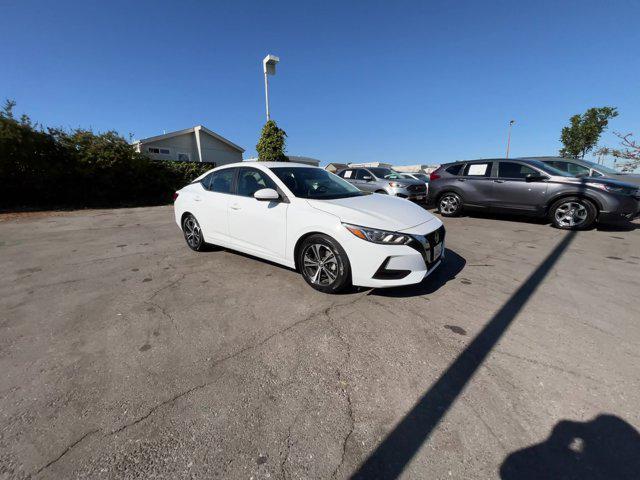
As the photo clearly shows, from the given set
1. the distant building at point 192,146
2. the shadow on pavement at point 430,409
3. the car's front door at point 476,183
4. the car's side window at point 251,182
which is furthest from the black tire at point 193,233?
the distant building at point 192,146

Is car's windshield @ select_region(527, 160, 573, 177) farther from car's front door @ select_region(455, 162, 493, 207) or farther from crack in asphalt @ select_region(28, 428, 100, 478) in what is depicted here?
crack in asphalt @ select_region(28, 428, 100, 478)

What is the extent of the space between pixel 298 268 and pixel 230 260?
5.34 ft

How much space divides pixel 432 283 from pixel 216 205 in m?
3.32

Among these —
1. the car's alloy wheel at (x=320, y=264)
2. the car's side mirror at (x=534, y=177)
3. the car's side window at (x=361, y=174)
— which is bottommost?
the car's alloy wheel at (x=320, y=264)

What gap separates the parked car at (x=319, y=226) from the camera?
3.10m

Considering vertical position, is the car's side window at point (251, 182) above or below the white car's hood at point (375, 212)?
above

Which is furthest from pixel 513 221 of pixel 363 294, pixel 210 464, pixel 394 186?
pixel 210 464

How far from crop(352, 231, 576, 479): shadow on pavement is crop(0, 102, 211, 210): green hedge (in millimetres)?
15176

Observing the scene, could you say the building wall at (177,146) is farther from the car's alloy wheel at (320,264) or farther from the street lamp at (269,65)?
the car's alloy wheel at (320,264)

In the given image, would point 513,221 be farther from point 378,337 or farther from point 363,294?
point 378,337

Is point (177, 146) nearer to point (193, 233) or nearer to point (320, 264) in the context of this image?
point (193, 233)

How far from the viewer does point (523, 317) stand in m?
2.92

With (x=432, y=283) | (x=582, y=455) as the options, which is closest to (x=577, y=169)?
(x=432, y=283)

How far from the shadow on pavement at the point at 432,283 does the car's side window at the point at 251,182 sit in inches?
78.0
